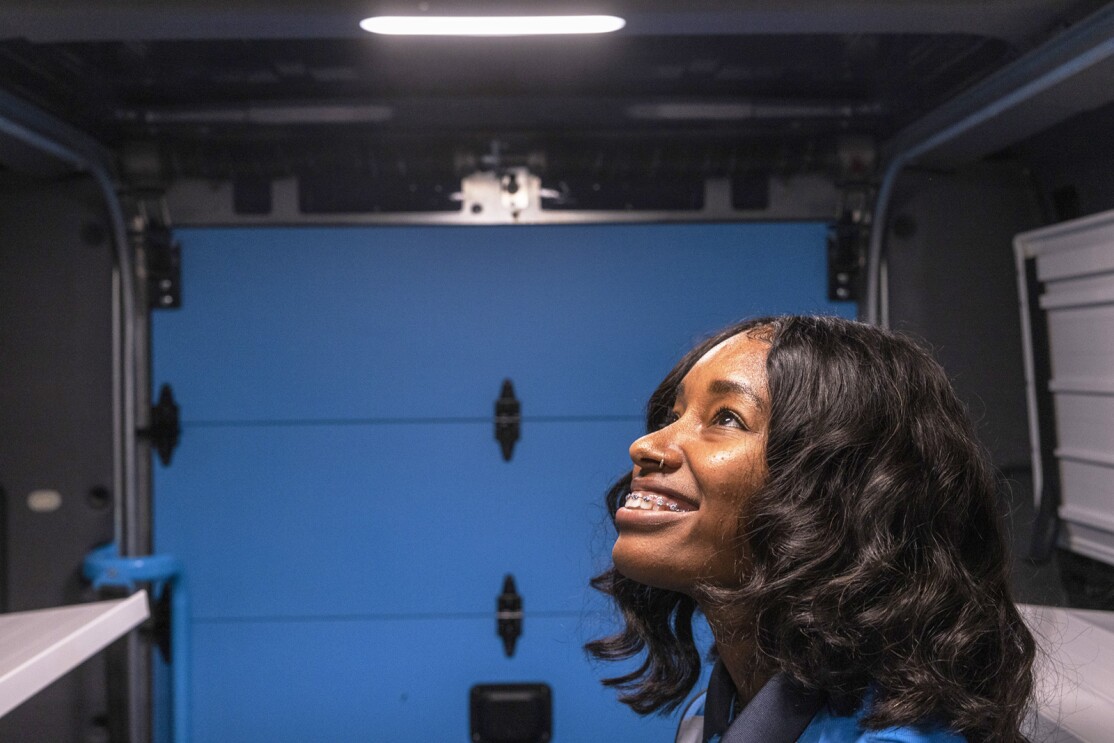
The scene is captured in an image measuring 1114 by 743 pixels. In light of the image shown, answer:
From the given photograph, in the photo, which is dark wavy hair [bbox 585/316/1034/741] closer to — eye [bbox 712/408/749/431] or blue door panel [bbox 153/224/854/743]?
eye [bbox 712/408/749/431]

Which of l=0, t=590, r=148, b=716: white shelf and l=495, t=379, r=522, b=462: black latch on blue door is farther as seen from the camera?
l=495, t=379, r=522, b=462: black latch on blue door

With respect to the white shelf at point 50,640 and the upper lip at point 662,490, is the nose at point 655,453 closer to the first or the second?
the upper lip at point 662,490

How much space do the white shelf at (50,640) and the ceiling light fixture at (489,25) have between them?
1497 mm

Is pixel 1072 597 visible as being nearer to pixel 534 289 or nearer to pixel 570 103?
pixel 534 289

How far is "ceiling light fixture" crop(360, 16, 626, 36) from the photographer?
209 centimetres

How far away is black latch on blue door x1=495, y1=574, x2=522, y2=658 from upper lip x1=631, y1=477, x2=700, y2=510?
2.20 meters

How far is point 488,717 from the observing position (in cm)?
339

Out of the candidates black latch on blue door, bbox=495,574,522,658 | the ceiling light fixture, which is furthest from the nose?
black latch on blue door, bbox=495,574,522,658

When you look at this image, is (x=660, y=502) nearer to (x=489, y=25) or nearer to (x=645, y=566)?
(x=645, y=566)

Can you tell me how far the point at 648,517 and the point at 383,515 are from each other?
7.59 feet

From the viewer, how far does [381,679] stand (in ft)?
11.3

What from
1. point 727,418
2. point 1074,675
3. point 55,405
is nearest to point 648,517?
point 727,418

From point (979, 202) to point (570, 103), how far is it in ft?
5.19

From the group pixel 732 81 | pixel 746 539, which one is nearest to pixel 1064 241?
pixel 732 81
